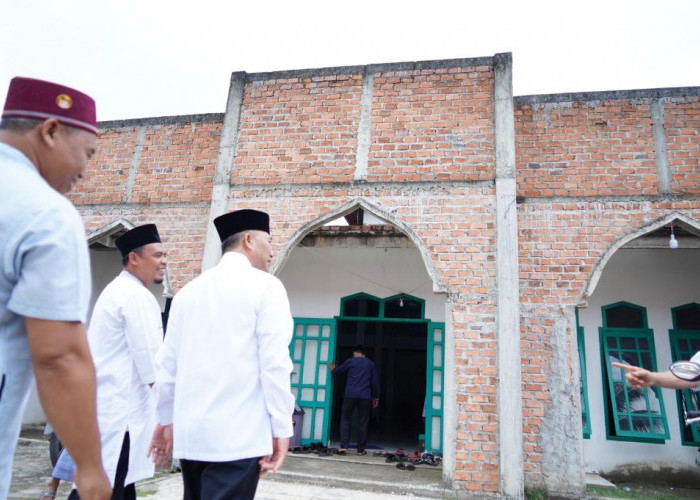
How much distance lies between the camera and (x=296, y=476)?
533 centimetres

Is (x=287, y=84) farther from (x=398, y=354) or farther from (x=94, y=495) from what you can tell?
(x=398, y=354)

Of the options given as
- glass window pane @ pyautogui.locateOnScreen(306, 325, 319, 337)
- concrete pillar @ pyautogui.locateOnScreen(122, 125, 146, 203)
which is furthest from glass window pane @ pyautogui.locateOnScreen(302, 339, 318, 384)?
concrete pillar @ pyautogui.locateOnScreen(122, 125, 146, 203)

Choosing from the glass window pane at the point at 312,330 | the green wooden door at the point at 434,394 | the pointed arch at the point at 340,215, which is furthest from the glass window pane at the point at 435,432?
the pointed arch at the point at 340,215

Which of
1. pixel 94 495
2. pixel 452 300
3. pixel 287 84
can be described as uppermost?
pixel 287 84

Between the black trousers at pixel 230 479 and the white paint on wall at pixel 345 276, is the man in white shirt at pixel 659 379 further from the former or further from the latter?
the white paint on wall at pixel 345 276

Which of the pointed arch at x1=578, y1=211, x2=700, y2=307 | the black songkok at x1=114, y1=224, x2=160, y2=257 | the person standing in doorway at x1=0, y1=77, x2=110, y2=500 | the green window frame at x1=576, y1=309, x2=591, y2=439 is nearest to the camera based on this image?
the person standing in doorway at x1=0, y1=77, x2=110, y2=500

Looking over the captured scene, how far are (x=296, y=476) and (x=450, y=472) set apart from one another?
68.0 inches

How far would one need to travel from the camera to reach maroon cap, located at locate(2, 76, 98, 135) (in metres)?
1.13

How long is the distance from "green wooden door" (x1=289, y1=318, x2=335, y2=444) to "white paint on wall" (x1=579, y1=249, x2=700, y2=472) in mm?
4078

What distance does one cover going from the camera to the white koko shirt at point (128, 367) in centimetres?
241

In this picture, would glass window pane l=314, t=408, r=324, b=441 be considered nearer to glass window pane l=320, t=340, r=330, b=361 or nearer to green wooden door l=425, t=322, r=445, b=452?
glass window pane l=320, t=340, r=330, b=361

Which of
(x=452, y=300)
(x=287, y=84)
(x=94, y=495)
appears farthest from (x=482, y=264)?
(x=94, y=495)

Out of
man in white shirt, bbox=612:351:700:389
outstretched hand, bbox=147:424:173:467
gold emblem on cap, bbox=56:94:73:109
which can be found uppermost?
gold emblem on cap, bbox=56:94:73:109

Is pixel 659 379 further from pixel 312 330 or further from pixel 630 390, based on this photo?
pixel 312 330
